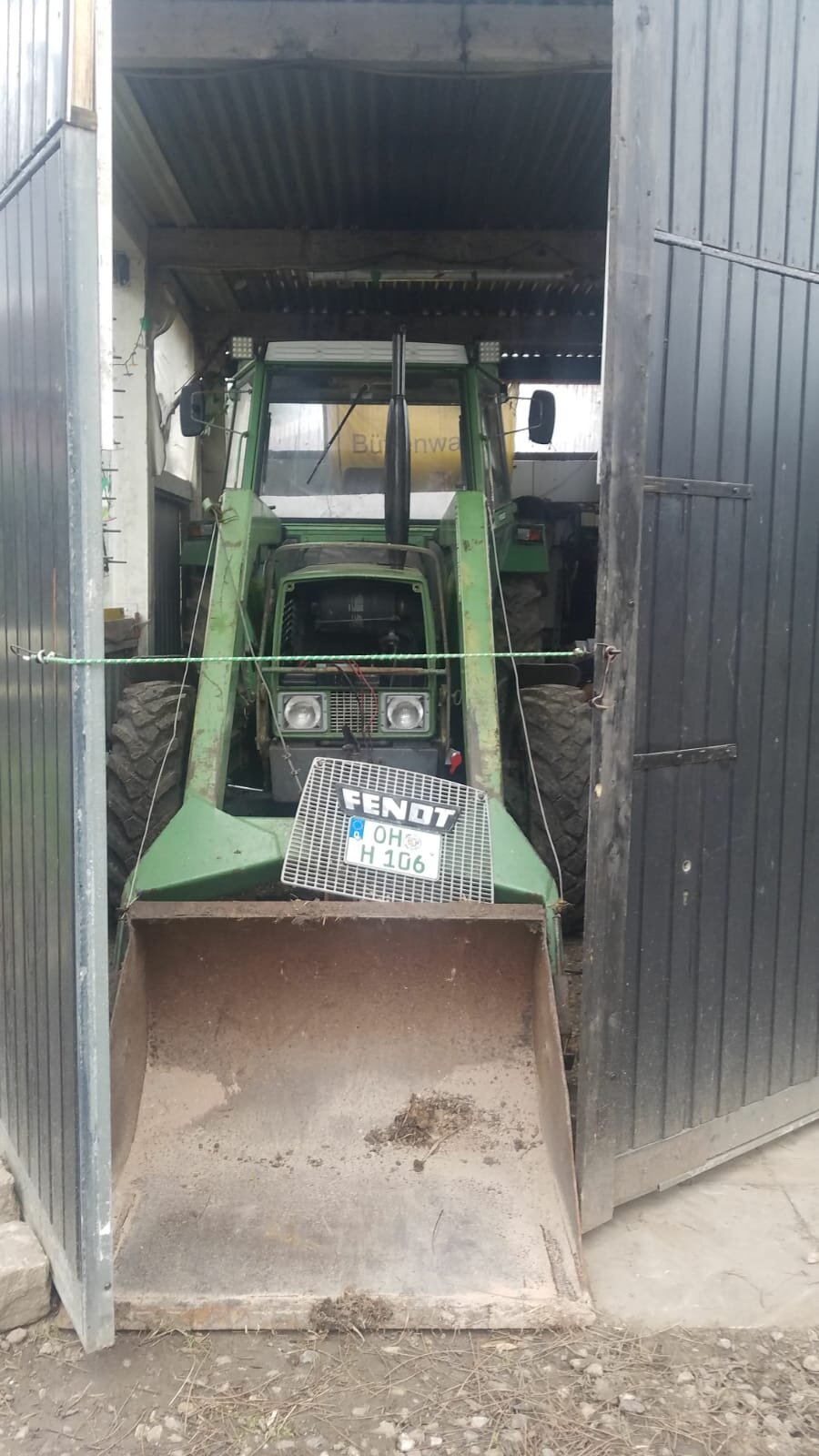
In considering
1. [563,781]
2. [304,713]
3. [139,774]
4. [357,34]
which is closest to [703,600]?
[563,781]

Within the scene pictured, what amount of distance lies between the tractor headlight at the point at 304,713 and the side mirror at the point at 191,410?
1751 millimetres

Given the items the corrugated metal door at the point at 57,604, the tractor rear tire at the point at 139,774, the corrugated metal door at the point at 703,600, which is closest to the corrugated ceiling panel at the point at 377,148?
the corrugated metal door at the point at 703,600

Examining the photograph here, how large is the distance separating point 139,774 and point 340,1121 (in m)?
1.81

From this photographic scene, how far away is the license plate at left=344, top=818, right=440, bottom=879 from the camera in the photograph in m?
3.18

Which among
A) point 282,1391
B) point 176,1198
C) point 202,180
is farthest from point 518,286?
point 282,1391

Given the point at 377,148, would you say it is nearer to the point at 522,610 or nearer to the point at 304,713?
the point at 522,610

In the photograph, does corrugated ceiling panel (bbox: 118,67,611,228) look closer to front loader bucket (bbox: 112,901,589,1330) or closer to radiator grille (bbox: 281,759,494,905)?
radiator grille (bbox: 281,759,494,905)

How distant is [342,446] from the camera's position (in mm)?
4957

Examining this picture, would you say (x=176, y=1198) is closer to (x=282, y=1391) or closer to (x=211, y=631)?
(x=282, y=1391)

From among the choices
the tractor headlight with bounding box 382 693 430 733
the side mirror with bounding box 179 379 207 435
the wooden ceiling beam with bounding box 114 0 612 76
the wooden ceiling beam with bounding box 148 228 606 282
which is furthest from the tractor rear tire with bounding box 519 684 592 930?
the wooden ceiling beam with bounding box 148 228 606 282

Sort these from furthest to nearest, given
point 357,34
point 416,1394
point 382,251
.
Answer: point 382,251
point 357,34
point 416,1394

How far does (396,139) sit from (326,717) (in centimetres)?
339

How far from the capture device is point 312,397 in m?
4.99

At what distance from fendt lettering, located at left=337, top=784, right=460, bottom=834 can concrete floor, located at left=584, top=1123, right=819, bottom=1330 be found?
48.5 inches
